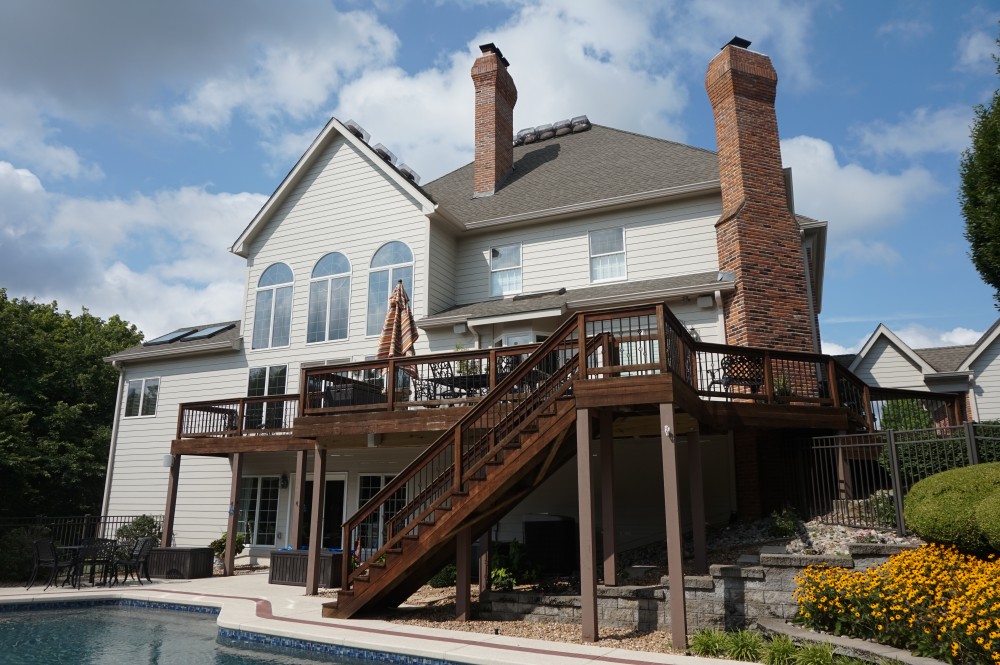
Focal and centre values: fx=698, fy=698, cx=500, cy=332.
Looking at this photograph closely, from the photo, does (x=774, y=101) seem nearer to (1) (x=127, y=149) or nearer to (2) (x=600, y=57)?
(2) (x=600, y=57)

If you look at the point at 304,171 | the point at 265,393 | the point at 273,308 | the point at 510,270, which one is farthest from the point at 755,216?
the point at 265,393

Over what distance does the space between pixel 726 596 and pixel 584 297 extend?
811cm


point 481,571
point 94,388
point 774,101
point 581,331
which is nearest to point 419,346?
point 481,571

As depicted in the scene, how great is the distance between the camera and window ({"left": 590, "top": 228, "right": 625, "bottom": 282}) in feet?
55.8

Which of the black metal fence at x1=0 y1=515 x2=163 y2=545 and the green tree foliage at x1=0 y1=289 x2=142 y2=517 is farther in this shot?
the green tree foliage at x1=0 y1=289 x2=142 y2=517

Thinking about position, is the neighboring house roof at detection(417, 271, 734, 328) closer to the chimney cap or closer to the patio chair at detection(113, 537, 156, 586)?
the patio chair at detection(113, 537, 156, 586)

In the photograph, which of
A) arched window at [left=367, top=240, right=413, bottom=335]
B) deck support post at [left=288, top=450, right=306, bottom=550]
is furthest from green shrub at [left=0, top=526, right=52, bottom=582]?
arched window at [left=367, top=240, right=413, bottom=335]

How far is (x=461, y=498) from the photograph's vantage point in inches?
390

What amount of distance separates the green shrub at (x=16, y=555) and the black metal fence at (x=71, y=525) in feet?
0.92

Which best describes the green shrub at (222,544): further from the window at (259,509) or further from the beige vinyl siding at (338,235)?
the beige vinyl siding at (338,235)

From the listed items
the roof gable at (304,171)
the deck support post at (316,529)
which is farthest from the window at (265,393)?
the deck support post at (316,529)

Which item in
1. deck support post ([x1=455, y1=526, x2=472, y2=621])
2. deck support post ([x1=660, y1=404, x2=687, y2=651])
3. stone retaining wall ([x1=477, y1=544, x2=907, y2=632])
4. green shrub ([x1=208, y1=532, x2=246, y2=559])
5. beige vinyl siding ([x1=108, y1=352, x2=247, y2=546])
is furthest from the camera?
beige vinyl siding ([x1=108, y1=352, x2=247, y2=546])

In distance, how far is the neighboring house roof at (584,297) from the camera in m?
14.9

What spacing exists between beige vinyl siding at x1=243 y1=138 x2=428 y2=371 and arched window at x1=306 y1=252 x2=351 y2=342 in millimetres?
166
